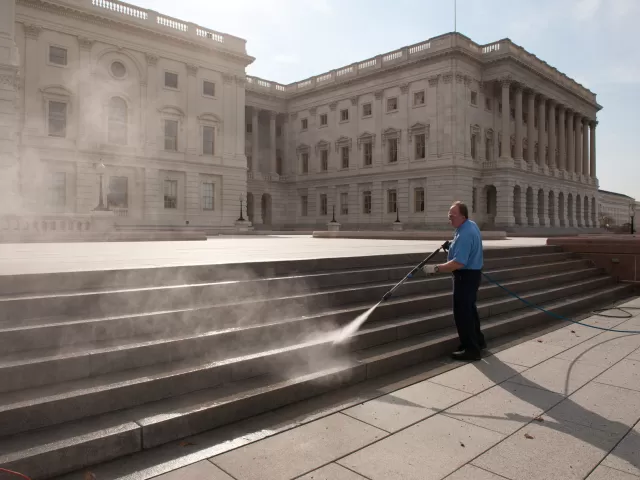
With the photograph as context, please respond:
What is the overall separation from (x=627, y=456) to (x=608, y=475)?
0.45 metres

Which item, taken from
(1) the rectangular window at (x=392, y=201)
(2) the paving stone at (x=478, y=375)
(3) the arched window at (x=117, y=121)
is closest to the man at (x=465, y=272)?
(2) the paving stone at (x=478, y=375)

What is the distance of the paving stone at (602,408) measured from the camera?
4.49 m

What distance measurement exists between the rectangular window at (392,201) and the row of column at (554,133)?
10935 millimetres

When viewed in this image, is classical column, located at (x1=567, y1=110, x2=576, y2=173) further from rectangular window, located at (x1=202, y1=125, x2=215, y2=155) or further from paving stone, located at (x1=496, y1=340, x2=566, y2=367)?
paving stone, located at (x1=496, y1=340, x2=566, y2=367)

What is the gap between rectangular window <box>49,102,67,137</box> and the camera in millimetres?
32094

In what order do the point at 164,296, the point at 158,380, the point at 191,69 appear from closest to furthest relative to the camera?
the point at 158,380
the point at 164,296
the point at 191,69

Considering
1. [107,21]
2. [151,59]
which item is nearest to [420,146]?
[151,59]

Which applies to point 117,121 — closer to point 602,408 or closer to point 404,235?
point 404,235

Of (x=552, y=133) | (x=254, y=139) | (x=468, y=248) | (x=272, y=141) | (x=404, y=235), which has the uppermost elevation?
(x=552, y=133)

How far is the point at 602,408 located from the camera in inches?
191

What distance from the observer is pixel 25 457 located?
3293mm

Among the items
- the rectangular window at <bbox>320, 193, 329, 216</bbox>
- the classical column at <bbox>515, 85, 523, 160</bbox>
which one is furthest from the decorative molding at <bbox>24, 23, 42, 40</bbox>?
the classical column at <bbox>515, 85, 523, 160</bbox>

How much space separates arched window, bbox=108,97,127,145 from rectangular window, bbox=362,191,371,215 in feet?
82.3

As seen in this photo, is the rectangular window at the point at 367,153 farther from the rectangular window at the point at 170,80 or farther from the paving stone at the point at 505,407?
the paving stone at the point at 505,407
